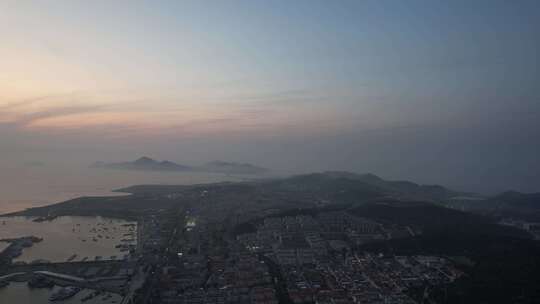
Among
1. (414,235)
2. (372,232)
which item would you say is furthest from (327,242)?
(414,235)

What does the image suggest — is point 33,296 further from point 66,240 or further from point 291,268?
point 291,268

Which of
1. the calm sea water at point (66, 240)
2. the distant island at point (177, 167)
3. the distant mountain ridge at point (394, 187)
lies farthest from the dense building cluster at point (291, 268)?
the distant island at point (177, 167)

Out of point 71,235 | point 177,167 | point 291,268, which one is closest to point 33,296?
point 291,268

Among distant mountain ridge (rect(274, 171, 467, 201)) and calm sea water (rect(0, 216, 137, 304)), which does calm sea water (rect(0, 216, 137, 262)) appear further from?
distant mountain ridge (rect(274, 171, 467, 201))

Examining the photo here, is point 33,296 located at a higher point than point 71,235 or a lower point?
higher

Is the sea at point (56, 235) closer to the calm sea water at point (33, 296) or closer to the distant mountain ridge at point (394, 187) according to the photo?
the calm sea water at point (33, 296)

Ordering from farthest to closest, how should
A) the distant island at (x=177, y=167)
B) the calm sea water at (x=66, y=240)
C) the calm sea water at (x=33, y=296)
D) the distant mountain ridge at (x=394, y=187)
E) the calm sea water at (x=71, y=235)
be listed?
the distant island at (x=177, y=167), the distant mountain ridge at (x=394, y=187), the calm sea water at (x=71, y=235), the calm sea water at (x=66, y=240), the calm sea water at (x=33, y=296)

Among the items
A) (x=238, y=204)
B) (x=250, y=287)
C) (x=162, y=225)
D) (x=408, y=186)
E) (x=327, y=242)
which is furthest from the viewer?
(x=408, y=186)

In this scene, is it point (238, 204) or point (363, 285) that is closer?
point (363, 285)

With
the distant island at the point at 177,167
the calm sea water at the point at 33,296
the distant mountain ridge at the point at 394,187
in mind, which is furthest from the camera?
the distant island at the point at 177,167

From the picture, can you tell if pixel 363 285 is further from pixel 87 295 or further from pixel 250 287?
pixel 87 295

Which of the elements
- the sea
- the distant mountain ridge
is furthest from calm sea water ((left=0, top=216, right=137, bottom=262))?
the distant mountain ridge
